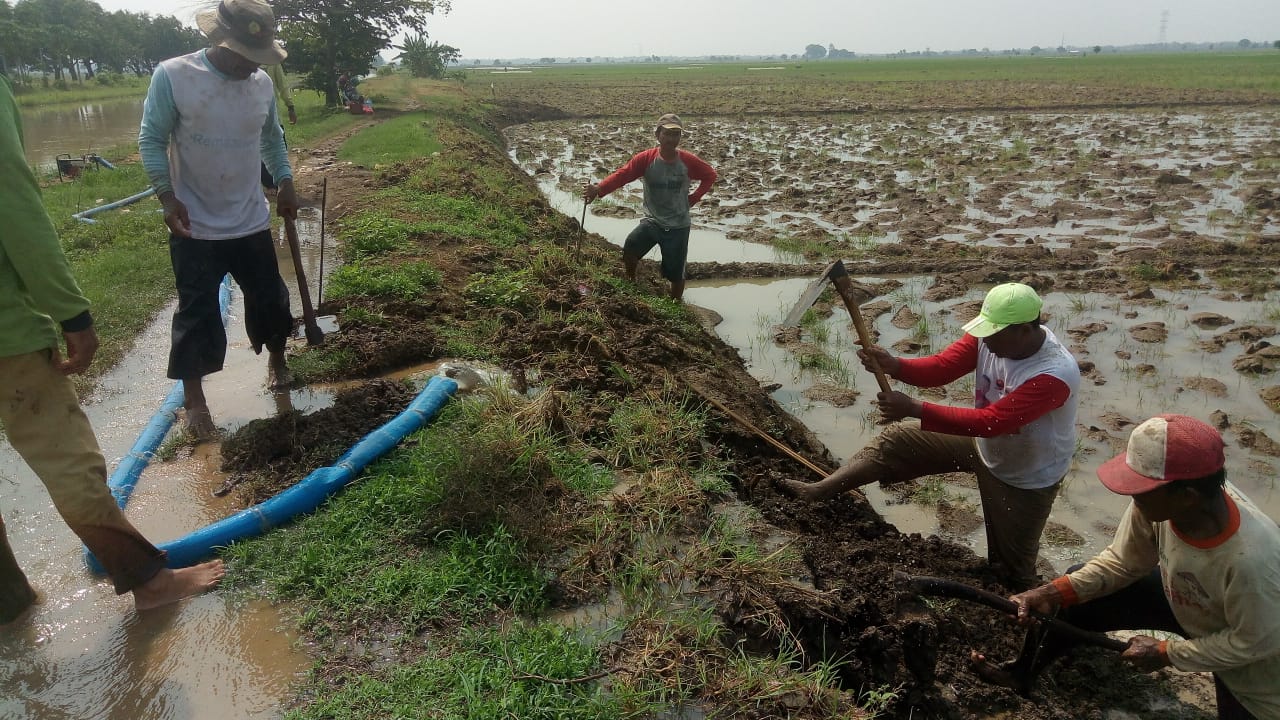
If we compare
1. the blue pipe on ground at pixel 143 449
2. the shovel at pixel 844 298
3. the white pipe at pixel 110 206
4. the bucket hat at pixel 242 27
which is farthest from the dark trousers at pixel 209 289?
the white pipe at pixel 110 206

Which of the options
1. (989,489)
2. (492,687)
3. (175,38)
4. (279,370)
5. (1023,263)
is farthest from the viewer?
(175,38)

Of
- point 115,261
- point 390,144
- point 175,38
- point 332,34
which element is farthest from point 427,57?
point 175,38

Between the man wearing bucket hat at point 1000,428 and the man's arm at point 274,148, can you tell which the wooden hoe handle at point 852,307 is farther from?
the man's arm at point 274,148

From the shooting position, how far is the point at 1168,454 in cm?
238

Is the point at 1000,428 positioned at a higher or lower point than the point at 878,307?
higher

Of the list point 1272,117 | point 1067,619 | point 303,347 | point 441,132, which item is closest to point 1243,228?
point 1067,619

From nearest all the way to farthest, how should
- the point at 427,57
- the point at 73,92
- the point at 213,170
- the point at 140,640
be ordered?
the point at 140,640 → the point at 213,170 → the point at 427,57 → the point at 73,92

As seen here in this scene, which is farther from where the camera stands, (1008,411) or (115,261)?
(115,261)

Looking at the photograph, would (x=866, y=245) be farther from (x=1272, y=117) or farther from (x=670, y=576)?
(x=1272, y=117)

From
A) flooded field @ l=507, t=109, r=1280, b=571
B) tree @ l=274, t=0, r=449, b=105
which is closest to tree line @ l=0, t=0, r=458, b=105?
tree @ l=274, t=0, r=449, b=105

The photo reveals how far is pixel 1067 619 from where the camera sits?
3.12 m

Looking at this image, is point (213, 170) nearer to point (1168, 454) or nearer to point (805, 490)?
point (805, 490)

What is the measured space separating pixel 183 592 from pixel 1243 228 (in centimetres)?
1247

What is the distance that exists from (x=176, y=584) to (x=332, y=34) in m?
24.3
